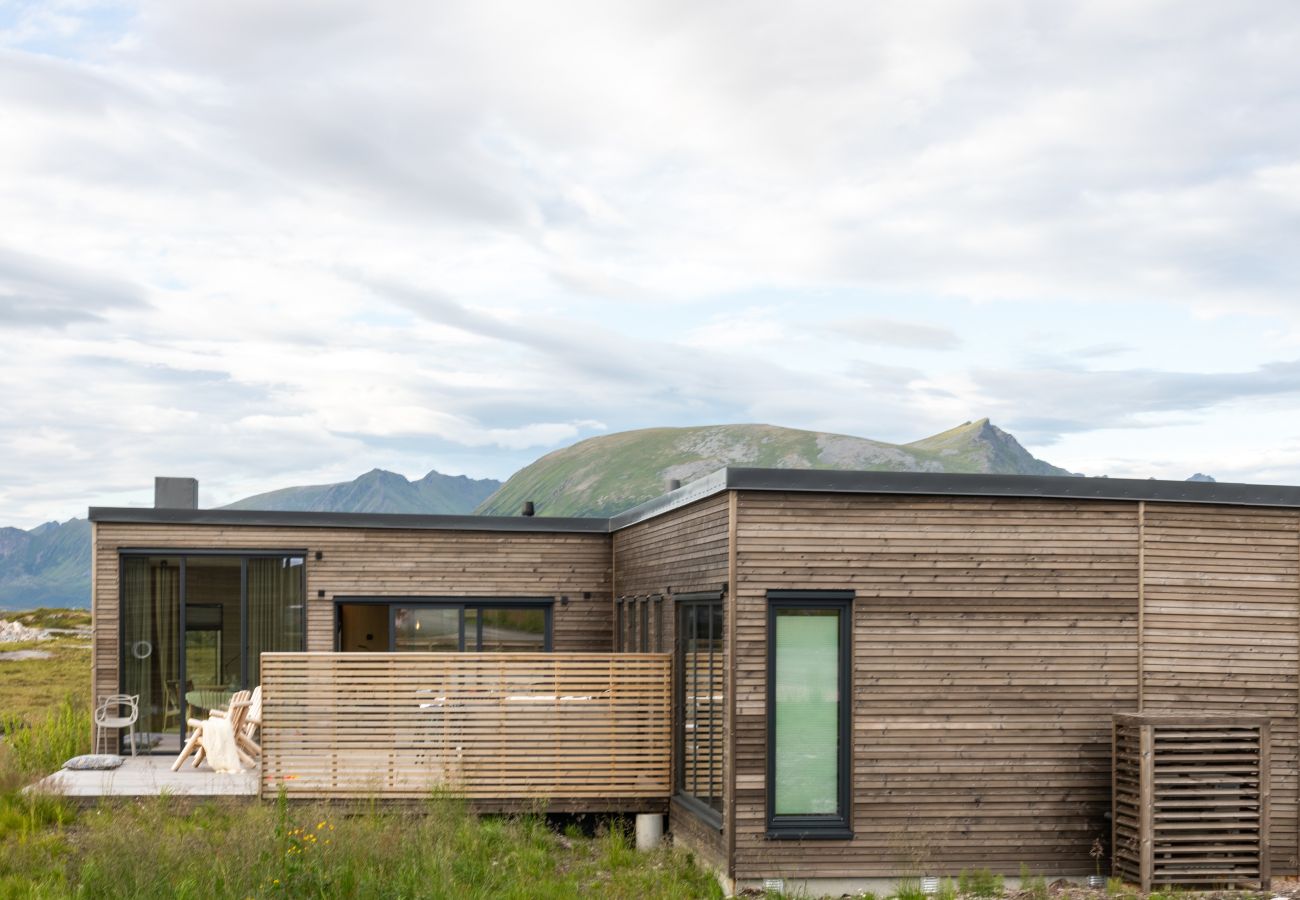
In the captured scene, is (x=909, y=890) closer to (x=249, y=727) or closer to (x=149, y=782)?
(x=149, y=782)

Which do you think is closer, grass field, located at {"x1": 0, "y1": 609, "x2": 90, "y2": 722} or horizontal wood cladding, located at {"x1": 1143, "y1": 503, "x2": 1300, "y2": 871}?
horizontal wood cladding, located at {"x1": 1143, "y1": 503, "x2": 1300, "y2": 871}

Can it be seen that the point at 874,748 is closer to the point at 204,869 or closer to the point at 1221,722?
the point at 1221,722

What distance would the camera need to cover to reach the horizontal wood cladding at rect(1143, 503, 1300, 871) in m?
10.1

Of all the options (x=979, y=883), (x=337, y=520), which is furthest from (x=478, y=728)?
(x=979, y=883)

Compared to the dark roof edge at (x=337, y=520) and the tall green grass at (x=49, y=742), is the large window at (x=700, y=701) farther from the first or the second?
the tall green grass at (x=49, y=742)

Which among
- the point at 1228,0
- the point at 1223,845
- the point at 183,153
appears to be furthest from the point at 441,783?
the point at 183,153

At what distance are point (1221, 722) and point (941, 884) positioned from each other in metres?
2.59

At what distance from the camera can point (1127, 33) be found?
19078 millimetres

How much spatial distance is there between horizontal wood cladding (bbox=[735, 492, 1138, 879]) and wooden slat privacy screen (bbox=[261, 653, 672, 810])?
270 cm

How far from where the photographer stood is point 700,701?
10.7 m

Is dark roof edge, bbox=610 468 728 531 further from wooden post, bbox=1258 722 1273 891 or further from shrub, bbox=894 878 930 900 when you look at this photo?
wooden post, bbox=1258 722 1273 891

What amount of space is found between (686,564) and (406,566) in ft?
19.1

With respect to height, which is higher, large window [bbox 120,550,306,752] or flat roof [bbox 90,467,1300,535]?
flat roof [bbox 90,467,1300,535]

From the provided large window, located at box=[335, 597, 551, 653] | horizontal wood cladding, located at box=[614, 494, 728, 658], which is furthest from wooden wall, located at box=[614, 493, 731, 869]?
large window, located at box=[335, 597, 551, 653]
